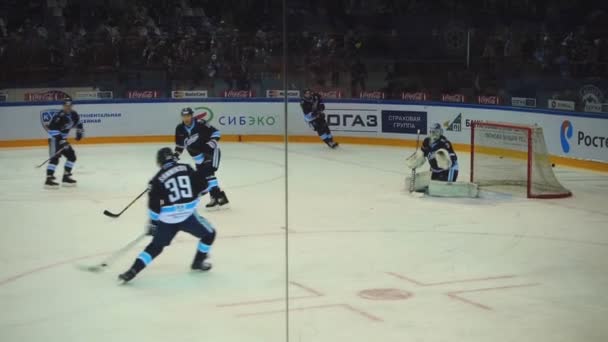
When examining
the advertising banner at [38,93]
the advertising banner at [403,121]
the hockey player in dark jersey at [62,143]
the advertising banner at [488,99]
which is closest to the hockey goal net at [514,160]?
the advertising banner at [488,99]

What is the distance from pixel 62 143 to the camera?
14.6 m

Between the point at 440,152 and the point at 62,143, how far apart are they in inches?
224

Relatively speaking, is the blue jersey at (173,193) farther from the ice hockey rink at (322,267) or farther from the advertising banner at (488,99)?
the advertising banner at (488,99)

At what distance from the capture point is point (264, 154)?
18188 millimetres

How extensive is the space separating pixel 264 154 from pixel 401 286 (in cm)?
975

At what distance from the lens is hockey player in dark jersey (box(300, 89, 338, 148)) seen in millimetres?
18812

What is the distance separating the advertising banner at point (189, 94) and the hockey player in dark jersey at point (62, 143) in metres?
5.66

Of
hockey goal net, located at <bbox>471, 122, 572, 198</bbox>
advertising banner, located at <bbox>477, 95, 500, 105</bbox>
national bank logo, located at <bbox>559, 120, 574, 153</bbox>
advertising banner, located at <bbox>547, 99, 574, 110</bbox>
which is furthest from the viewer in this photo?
advertising banner, located at <bbox>477, 95, 500, 105</bbox>

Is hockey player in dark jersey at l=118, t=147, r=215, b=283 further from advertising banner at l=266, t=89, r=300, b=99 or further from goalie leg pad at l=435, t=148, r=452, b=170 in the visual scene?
advertising banner at l=266, t=89, r=300, b=99

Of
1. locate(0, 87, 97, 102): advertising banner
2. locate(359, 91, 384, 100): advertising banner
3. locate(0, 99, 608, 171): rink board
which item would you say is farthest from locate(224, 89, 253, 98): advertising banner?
locate(0, 87, 97, 102): advertising banner

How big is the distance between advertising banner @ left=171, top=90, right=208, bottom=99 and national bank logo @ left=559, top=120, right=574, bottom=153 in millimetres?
7690

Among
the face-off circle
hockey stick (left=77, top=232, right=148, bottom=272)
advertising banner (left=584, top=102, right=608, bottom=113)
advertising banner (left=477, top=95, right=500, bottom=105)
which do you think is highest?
advertising banner (left=477, top=95, right=500, bottom=105)

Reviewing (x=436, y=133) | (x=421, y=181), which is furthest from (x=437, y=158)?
(x=421, y=181)

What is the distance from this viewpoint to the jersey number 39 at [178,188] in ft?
28.0
